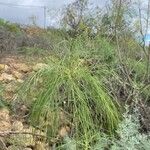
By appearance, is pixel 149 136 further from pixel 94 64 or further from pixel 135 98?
pixel 94 64

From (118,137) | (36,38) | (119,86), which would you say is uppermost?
(36,38)

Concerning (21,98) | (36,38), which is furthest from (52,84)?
(36,38)

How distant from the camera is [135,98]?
6.36 m

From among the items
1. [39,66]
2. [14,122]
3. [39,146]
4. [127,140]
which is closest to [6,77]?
[39,66]

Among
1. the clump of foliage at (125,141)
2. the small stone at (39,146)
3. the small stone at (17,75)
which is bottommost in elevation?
the small stone at (39,146)

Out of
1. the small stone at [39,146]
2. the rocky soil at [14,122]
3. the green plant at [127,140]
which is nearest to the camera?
the green plant at [127,140]

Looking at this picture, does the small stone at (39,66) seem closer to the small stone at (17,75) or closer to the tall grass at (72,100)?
the tall grass at (72,100)

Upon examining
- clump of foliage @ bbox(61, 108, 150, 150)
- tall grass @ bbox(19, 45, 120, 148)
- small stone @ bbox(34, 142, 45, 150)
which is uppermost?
tall grass @ bbox(19, 45, 120, 148)

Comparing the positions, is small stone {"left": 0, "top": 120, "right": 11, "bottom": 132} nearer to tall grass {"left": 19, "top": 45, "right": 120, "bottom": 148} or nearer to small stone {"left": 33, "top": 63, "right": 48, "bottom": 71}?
tall grass {"left": 19, "top": 45, "right": 120, "bottom": 148}

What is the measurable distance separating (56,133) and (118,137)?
611 mm

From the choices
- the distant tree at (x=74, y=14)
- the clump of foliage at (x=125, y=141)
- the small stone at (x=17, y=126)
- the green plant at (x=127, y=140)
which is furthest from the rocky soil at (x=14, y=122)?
the distant tree at (x=74, y=14)

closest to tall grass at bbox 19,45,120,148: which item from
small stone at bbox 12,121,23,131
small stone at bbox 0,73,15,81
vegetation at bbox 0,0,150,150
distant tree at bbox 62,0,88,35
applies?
vegetation at bbox 0,0,150,150

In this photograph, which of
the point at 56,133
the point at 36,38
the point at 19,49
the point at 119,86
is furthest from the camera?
the point at 36,38

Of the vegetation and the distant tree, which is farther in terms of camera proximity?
the distant tree
